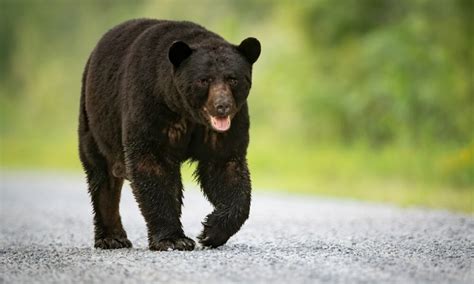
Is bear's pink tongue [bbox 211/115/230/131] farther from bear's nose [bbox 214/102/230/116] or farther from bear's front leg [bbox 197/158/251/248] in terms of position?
bear's front leg [bbox 197/158/251/248]

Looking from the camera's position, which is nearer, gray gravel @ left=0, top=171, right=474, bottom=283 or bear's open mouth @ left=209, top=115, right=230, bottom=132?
gray gravel @ left=0, top=171, right=474, bottom=283

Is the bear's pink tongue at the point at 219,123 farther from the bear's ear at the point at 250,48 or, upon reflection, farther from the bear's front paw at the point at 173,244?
the bear's front paw at the point at 173,244

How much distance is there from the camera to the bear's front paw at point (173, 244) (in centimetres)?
725

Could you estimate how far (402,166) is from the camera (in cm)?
1689

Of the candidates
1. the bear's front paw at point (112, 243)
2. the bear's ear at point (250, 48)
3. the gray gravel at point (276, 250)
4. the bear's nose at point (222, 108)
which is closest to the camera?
the gray gravel at point (276, 250)

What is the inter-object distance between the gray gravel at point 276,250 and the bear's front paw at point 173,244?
11 centimetres

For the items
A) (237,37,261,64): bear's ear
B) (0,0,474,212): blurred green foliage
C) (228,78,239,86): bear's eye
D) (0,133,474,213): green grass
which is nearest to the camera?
(228,78,239,86): bear's eye

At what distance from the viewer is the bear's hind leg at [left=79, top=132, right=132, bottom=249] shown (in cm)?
851

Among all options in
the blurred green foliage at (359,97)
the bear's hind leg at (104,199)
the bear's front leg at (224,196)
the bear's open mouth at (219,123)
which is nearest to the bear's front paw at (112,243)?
the bear's hind leg at (104,199)

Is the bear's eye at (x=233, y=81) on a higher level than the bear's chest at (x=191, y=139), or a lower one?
higher

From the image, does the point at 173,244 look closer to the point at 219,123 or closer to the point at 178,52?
the point at 219,123

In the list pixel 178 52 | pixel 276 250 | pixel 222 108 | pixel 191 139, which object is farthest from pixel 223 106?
pixel 276 250

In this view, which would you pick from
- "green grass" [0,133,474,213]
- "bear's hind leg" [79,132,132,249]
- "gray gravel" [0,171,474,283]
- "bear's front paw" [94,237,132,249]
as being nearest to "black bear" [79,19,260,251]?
"gray gravel" [0,171,474,283]

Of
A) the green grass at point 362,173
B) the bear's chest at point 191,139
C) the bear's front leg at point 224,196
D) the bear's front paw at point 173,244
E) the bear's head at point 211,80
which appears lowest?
the bear's front paw at point 173,244
